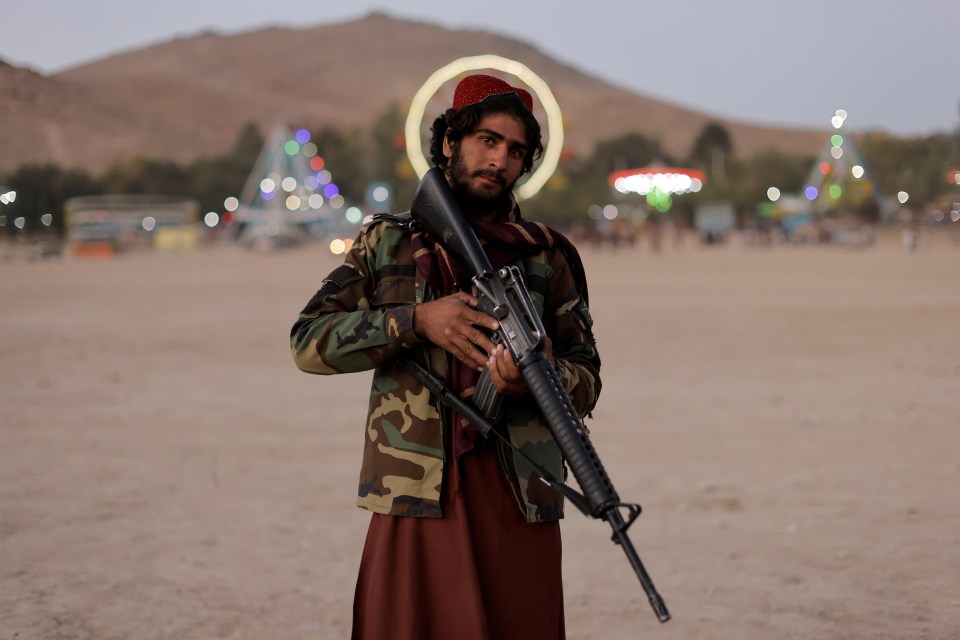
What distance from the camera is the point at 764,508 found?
6.36 meters

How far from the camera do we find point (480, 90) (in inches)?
101

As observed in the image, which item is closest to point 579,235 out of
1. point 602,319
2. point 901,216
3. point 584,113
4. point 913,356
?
point 901,216

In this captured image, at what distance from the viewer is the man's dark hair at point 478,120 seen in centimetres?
253

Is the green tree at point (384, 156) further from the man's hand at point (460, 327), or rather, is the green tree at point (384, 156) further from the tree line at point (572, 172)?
the man's hand at point (460, 327)

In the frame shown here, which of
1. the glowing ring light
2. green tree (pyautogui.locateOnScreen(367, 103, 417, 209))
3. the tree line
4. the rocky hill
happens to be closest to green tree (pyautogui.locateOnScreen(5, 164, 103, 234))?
the rocky hill

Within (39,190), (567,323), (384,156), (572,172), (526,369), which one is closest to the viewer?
(526,369)

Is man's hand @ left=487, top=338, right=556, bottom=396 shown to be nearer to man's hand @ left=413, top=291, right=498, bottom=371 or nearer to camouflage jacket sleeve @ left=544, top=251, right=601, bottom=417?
man's hand @ left=413, top=291, right=498, bottom=371

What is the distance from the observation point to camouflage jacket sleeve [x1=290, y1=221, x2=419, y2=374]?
2449 millimetres

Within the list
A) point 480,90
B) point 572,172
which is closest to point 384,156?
point 572,172

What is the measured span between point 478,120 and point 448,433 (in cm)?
68

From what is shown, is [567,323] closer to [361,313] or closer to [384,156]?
[361,313]

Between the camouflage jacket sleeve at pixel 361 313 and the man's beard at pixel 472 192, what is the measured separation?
15cm

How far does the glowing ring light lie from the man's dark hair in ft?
98.6

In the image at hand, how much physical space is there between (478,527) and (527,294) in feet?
1.74
